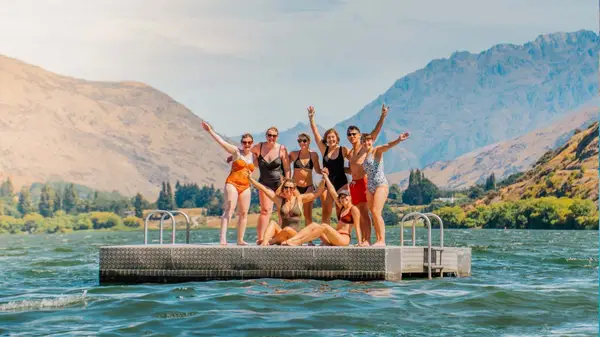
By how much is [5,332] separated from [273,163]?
27.1 ft

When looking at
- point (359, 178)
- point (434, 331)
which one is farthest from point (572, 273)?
point (434, 331)

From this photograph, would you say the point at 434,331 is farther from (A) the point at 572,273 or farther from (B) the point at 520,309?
(A) the point at 572,273

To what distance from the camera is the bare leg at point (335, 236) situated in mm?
22281

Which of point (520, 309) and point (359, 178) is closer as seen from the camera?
point (520, 309)

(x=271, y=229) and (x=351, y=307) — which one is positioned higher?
(x=271, y=229)

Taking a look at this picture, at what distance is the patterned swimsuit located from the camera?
21781 mm

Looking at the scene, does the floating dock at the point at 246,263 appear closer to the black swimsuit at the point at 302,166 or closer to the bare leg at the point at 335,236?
the bare leg at the point at 335,236

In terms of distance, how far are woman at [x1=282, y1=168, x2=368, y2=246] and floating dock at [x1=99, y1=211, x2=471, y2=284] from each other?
1.63 feet

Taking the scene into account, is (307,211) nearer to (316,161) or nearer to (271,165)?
(316,161)

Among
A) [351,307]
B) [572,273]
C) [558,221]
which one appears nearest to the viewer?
[351,307]

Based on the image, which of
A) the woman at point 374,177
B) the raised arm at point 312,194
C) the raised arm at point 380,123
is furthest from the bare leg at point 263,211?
the raised arm at point 380,123

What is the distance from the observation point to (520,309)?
61.6 feet

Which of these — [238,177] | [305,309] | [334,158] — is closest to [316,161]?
[334,158]

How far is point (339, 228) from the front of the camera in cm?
2264
